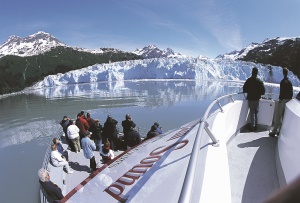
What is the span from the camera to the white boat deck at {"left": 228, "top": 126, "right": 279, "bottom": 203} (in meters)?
3.04

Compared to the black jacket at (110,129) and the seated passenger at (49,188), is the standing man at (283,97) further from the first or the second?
the black jacket at (110,129)

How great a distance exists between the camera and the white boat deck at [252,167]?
304cm

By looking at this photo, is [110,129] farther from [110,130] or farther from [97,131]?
[97,131]

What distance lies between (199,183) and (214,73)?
103 m

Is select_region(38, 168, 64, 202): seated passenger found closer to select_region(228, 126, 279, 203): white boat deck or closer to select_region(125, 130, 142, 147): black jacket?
select_region(125, 130, 142, 147): black jacket

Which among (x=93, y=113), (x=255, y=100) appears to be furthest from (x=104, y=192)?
(x=93, y=113)

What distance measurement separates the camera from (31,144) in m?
21.1

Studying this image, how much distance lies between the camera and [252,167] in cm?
376

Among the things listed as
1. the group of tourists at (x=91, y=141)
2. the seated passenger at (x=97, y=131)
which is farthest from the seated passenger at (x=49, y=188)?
the seated passenger at (x=97, y=131)

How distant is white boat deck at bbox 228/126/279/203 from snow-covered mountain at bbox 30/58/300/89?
89497 millimetres

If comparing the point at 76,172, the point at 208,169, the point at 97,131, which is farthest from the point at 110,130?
the point at 208,169

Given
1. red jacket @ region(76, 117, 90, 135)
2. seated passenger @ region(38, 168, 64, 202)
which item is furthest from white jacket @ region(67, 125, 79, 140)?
seated passenger @ region(38, 168, 64, 202)

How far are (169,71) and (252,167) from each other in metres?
109

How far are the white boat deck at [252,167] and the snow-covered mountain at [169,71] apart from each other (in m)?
89.5
